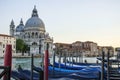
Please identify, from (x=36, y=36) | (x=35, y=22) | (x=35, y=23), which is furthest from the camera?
(x=36, y=36)

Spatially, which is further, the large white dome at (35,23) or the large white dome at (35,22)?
the large white dome at (35,22)

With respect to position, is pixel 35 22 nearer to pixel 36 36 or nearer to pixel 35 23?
pixel 35 23

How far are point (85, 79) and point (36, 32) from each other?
5049cm

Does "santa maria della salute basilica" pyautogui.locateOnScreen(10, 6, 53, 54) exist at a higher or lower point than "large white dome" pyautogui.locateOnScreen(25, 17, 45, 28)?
lower

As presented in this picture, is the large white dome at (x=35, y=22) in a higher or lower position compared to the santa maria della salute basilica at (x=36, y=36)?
higher

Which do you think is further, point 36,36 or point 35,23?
point 36,36

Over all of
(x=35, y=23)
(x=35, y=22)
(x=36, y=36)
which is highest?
(x=35, y=22)

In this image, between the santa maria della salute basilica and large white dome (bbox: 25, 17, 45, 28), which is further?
large white dome (bbox: 25, 17, 45, 28)

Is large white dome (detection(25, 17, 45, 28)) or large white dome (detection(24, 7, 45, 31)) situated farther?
large white dome (detection(25, 17, 45, 28))

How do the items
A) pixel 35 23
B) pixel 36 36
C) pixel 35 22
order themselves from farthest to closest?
1. pixel 36 36
2. pixel 35 22
3. pixel 35 23

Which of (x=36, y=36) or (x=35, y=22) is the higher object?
(x=35, y=22)

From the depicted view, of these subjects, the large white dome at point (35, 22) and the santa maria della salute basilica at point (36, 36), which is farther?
the large white dome at point (35, 22)

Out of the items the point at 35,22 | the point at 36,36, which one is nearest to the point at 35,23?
the point at 35,22

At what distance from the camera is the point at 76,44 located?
78.8 meters
